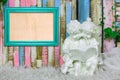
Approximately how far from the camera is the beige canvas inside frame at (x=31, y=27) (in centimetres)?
137

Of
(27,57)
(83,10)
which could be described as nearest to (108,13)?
(83,10)

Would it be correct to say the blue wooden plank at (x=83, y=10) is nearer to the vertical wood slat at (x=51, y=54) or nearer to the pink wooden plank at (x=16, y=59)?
the vertical wood slat at (x=51, y=54)

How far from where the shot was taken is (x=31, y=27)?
1.37m

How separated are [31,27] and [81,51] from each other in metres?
0.30

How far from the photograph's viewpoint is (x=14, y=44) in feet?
4.50

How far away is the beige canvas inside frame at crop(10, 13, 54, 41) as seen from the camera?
1.37m

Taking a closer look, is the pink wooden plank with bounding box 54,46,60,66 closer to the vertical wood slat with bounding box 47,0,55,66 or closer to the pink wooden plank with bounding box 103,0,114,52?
the vertical wood slat with bounding box 47,0,55,66

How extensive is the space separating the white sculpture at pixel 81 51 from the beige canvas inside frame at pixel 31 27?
18 centimetres

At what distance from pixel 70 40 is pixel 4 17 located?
1.15 feet

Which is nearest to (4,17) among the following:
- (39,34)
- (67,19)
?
(39,34)

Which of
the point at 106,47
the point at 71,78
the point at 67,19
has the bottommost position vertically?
the point at 71,78

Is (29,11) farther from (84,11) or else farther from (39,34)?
(84,11)

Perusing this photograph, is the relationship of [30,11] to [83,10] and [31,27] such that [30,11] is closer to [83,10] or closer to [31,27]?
[31,27]

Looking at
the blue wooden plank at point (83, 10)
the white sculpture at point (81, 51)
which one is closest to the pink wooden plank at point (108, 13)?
the blue wooden plank at point (83, 10)
